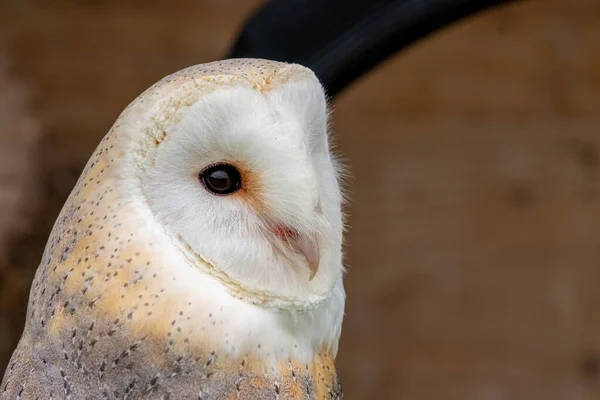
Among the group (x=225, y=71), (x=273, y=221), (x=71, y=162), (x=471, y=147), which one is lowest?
(x=471, y=147)

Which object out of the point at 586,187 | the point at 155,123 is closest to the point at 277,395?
the point at 155,123

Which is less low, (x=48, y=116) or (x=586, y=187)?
(x=48, y=116)

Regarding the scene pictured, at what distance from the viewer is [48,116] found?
2.21 metres

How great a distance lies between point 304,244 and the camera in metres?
0.93

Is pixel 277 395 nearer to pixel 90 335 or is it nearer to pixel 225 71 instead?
pixel 90 335

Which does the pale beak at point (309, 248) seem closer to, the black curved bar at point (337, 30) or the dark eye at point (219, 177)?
the dark eye at point (219, 177)

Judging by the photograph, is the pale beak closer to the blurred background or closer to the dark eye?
the dark eye

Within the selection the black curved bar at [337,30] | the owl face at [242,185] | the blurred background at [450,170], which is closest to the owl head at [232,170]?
the owl face at [242,185]

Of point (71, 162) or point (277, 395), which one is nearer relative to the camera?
point (277, 395)

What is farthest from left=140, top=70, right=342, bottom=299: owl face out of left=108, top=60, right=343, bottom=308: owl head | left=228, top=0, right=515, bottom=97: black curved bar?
left=228, top=0, right=515, bottom=97: black curved bar

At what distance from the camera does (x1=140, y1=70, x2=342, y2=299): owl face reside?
0.88 m

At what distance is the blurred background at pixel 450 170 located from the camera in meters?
2.23

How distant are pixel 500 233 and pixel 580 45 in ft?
1.66

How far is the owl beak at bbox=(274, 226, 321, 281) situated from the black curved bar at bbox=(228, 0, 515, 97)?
0.85ft
